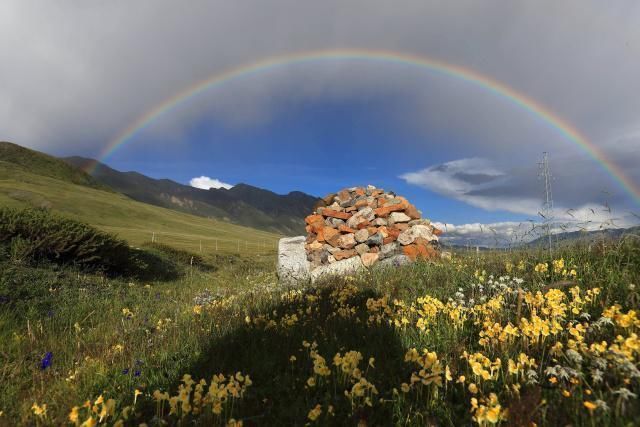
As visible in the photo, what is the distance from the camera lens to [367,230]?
14.8 metres

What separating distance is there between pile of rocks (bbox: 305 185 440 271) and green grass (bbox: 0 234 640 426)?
17.3 ft

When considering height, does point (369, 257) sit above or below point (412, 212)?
below

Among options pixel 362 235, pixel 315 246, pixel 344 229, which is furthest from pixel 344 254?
pixel 315 246

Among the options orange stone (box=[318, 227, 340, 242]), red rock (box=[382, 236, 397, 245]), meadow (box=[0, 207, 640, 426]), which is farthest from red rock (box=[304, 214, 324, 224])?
meadow (box=[0, 207, 640, 426])

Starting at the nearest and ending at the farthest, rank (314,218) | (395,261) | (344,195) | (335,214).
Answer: (395,261) < (335,214) < (314,218) < (344,195)

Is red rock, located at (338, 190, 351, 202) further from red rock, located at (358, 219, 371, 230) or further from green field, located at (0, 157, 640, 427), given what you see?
green field, located at (0, 157, 640, 427)

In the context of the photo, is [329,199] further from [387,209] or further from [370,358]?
[370,358]

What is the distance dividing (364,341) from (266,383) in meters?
1.44

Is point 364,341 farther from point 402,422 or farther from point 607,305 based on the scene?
point 607,305

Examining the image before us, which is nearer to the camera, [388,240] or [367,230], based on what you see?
[388,240]

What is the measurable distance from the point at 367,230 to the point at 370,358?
11298mm

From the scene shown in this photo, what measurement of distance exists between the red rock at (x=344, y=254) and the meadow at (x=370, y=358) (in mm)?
6200

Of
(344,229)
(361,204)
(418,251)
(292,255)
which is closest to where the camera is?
(418,251)

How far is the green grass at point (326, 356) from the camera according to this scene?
307cm
